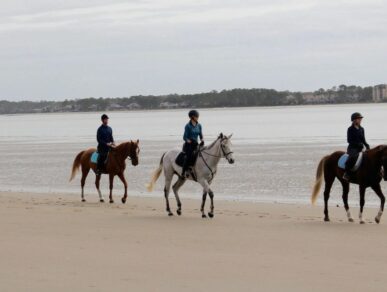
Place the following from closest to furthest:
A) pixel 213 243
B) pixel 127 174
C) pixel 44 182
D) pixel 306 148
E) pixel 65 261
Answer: pixel 65 261
pixel 213 243
pixel 44 182
pixel 127 174
pixel 306 148

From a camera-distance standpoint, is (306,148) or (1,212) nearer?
(1,212)

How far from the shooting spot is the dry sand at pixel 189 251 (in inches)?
358

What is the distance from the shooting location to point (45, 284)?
8883mm

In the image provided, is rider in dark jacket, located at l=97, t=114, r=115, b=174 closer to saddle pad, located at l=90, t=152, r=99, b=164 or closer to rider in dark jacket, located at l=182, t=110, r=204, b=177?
saddle pad, located at l=90, t=152, r=99, b=164

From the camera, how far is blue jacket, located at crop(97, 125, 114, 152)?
19.6 metres

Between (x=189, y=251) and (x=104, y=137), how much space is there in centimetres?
858

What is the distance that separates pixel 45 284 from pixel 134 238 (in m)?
4.08

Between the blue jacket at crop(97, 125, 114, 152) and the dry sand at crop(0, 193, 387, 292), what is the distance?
2279 mm

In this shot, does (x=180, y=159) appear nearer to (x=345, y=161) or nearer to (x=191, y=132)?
(x=191, y=132)

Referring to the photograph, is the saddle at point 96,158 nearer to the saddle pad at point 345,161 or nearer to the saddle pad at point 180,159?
the saddle pad at point 180,159

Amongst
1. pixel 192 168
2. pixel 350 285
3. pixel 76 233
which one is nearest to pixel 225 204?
pixel 192 168

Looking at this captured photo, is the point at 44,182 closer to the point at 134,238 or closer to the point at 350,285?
the point at 134,238

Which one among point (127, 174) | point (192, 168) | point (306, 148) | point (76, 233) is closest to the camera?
point (76, 233)

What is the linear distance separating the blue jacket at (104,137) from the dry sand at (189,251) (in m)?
2.28
